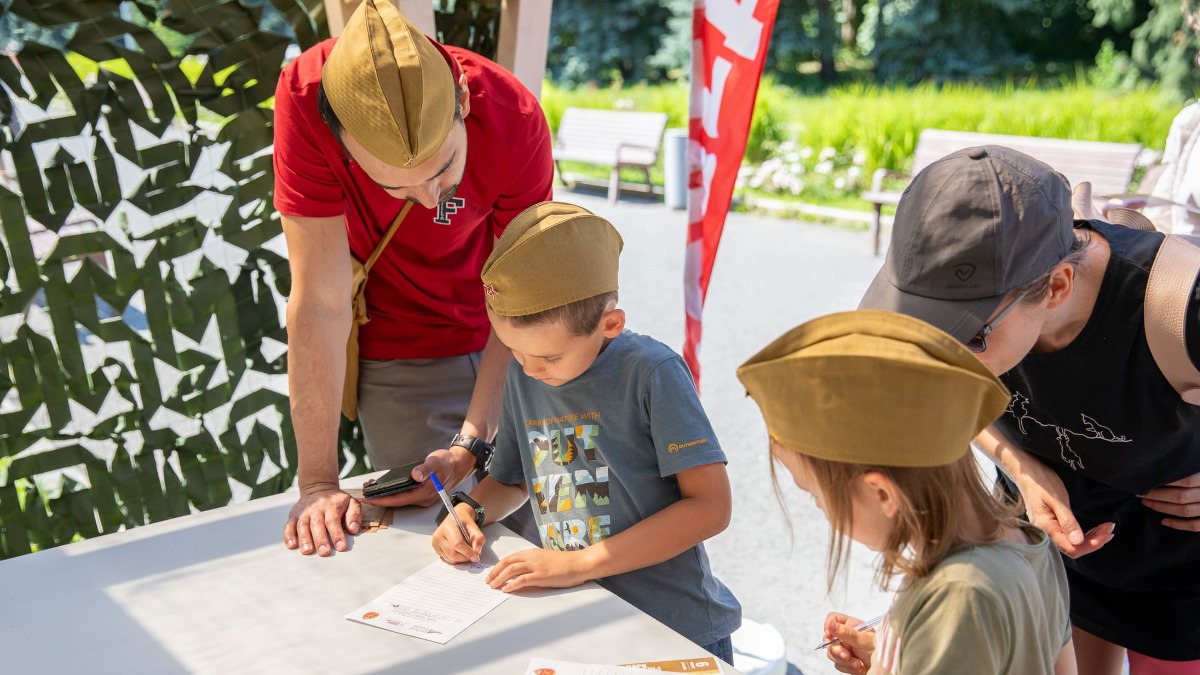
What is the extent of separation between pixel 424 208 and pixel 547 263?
0.56 m

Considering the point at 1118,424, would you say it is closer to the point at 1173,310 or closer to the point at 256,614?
the point at 1173,310

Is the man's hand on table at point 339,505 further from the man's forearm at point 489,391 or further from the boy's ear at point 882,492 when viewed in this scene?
the boy's ear at point 882,492

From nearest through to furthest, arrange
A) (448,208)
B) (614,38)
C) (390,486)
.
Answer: (390,486) < (448,208) < (614,38)

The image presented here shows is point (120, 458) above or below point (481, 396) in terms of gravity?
below

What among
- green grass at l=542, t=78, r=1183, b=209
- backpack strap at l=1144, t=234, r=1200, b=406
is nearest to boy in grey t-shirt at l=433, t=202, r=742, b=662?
backpack strap at l=1144, t=234, r=1200, b=406

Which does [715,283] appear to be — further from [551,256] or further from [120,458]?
[551,256]

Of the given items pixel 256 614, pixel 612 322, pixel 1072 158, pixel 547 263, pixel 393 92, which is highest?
pixel 393 92

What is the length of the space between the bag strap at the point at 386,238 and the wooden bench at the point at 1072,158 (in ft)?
18.4

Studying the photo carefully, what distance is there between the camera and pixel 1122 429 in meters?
1.51

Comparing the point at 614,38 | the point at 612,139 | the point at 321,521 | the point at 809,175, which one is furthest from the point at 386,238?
the point at 614,38

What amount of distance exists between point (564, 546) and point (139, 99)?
4.90 feet

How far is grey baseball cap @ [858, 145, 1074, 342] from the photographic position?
4.05 feet

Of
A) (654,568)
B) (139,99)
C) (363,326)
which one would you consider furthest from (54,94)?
(654,568)

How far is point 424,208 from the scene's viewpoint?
206cm
